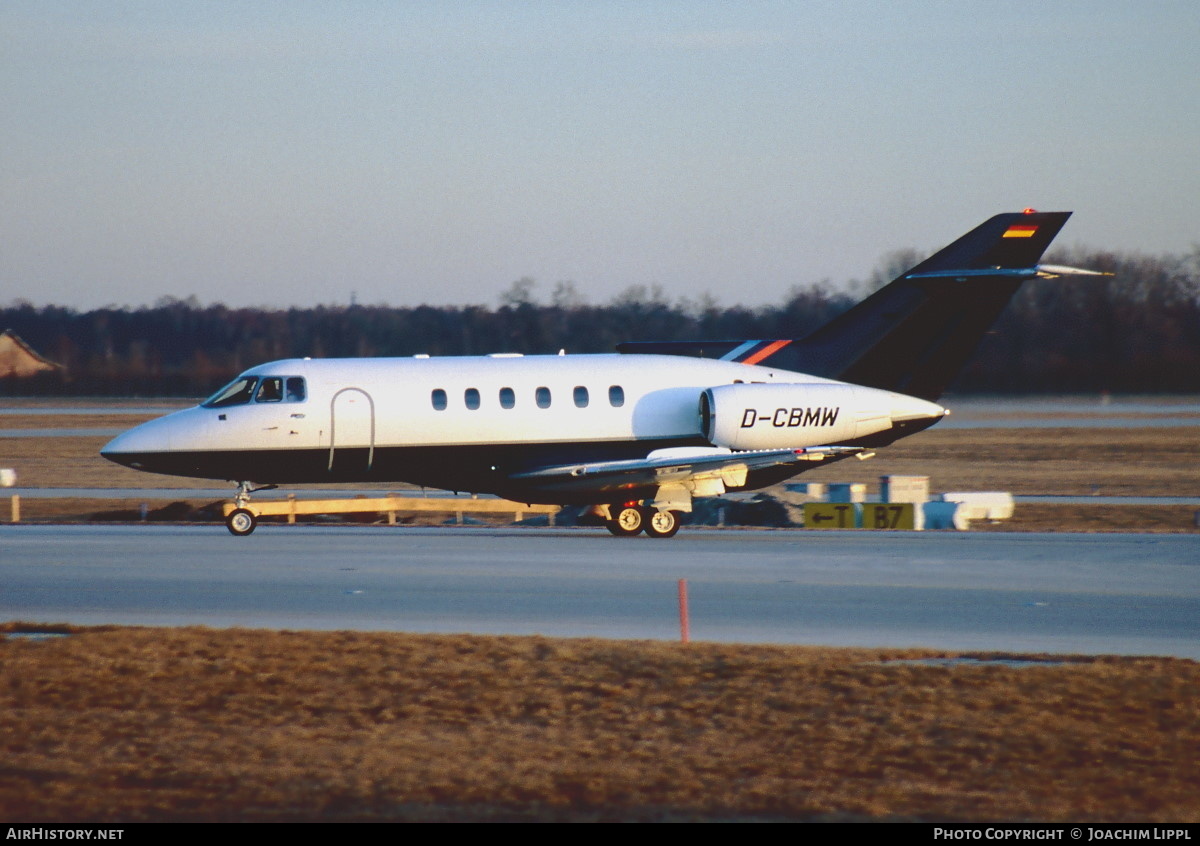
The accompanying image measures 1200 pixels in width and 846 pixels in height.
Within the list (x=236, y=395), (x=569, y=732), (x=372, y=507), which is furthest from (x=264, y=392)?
(x=569, y=732)

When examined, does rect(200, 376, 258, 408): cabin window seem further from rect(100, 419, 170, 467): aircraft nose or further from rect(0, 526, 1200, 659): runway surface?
rect(0, 526, 1200, 659): runway surface

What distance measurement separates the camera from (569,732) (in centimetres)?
1051

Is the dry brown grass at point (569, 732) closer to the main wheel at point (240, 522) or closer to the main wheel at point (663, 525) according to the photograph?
the main wheel at point (240, 522)

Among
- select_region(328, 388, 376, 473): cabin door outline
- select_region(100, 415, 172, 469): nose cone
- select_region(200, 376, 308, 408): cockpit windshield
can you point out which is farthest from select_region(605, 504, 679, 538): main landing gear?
select_region(100, 415, 172, 469): nose cone

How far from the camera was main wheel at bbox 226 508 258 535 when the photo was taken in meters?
27.0

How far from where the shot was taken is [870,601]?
17688mm

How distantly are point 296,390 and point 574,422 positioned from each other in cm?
510

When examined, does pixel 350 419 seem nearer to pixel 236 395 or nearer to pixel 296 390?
pixel 296 390

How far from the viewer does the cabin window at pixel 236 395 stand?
27.0 metres

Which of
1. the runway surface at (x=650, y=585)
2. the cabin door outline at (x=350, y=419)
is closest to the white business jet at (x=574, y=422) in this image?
the cabin door outline at (x=350, y=419)

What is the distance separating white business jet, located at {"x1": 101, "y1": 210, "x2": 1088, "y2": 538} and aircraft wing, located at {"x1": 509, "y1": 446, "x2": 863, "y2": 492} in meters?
0.04

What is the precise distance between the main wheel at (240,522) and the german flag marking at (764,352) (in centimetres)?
976

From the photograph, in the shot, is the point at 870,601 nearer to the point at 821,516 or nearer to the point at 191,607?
the point at 191,607

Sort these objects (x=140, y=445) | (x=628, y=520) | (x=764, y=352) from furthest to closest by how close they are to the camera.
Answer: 1. (x=764, y=352)
2. (x=628, y=520)
3. (x=140, y=445)
